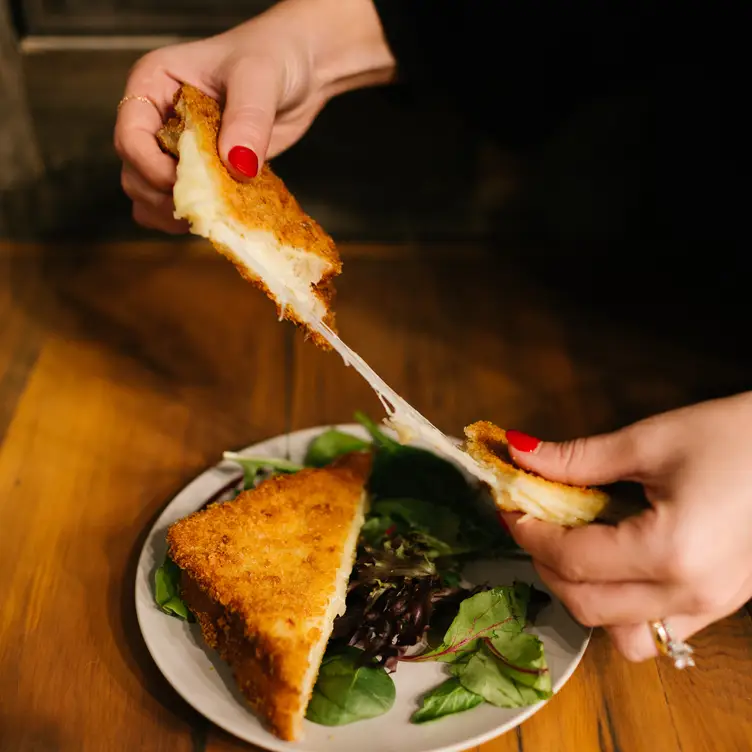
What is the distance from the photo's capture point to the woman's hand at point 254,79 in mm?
1528

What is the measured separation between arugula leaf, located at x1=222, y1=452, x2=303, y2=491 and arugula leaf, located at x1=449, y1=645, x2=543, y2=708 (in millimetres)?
558

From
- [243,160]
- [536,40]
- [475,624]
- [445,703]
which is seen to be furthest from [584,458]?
[536,40]

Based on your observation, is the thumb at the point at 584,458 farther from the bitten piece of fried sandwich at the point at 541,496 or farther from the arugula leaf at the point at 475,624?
the arugula leaf at the point at 475,624

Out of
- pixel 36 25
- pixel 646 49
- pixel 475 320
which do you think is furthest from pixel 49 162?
pixel 646 49

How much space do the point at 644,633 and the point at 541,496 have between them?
257 mm

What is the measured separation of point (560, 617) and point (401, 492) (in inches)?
16.8

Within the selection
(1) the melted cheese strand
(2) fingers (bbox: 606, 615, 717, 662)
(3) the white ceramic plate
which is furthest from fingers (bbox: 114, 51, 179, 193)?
(2) fingers (bbox: 606, 615, 717, 662)

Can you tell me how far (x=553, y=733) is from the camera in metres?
1.28

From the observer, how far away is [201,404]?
201 centimetres

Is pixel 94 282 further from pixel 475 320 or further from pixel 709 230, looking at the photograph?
pixel 709 230

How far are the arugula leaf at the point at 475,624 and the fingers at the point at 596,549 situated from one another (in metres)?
0.11

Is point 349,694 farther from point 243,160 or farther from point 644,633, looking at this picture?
point 243,160

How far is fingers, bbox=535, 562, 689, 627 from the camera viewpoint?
1.18 metres

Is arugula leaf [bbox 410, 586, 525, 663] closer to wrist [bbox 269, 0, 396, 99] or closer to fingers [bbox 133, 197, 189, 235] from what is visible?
fingers [bbox 133, 197, 189, 235]
